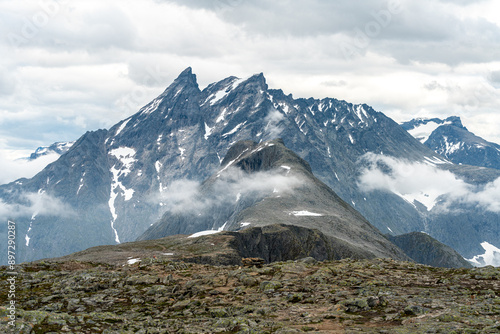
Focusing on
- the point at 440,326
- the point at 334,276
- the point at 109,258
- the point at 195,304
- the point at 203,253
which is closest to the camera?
the point at 440,326

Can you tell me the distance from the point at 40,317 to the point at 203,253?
121 m

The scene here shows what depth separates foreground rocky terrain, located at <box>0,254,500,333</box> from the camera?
31.7 m

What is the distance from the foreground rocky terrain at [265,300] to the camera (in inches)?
1247

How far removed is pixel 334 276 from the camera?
4619 centimetres

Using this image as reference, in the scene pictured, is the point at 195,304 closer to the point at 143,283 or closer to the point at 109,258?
the point at 143,283

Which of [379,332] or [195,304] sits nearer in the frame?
[379,332]

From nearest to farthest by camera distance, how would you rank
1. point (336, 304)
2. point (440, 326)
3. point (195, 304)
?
point (440, 326), point (336, 304), point (195, 304)

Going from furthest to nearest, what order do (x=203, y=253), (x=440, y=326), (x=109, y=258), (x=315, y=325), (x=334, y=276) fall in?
1. (x=203, y=253)
2. (x=109, y=258)
3. (x=334, y=276)
4. (x=315, y=325)
5. (x=440, y=326)

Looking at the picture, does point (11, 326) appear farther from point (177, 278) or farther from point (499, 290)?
point (499, 290)

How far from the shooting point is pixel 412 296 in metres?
37.5

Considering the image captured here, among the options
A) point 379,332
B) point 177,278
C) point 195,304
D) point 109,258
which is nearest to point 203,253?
point 109,258

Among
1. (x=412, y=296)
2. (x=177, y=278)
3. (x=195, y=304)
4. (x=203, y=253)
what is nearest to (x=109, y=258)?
(x=203, y=253)

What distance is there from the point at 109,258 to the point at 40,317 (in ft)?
→ 346

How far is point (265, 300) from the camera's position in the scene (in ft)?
130
